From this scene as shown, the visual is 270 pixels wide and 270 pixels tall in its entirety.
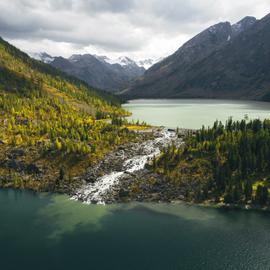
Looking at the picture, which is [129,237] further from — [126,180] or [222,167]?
[222,167]

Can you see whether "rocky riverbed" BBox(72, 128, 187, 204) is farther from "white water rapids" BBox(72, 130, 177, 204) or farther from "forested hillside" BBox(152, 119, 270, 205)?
"forested hillside" BBox(152, 119, 270, 205)

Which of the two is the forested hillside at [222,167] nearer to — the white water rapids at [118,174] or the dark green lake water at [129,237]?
the dark green lake water at [129,237]

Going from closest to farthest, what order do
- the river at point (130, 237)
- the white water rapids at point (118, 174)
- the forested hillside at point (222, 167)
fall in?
1. the river at point (130, 237)
2. the forested hillside at point (222, 167)
3. the white water rapids at point (118, 174)

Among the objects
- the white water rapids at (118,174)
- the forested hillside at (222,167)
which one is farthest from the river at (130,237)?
the forested hillside at (222,167)

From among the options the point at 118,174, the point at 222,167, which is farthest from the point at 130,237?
the point at 222,167

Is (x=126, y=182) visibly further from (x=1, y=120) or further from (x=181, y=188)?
(x=1, y=120)

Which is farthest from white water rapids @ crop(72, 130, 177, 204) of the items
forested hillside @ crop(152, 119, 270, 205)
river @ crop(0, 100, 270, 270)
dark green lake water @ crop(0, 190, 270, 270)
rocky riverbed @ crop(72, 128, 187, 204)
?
forested hillside @ crop(152, 119, 270, 205)

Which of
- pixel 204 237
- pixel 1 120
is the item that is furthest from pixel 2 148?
pixel 204 237
